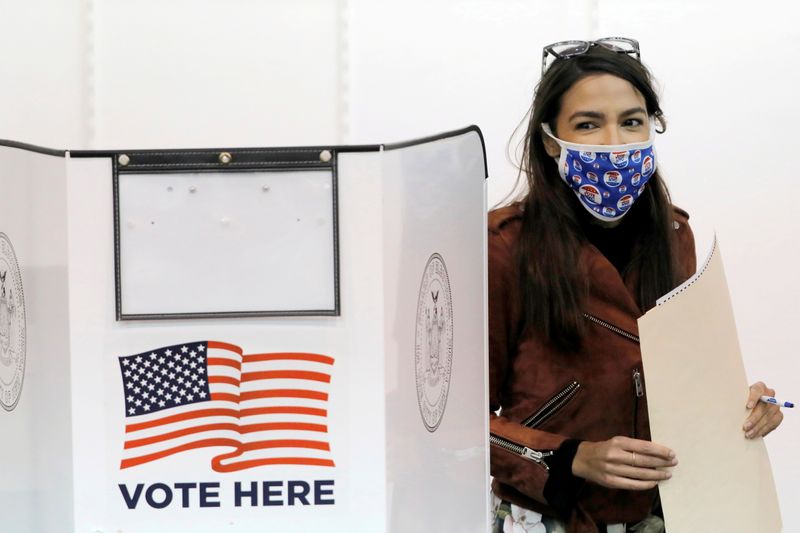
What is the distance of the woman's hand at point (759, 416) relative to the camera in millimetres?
1904

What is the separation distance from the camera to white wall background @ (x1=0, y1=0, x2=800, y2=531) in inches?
122

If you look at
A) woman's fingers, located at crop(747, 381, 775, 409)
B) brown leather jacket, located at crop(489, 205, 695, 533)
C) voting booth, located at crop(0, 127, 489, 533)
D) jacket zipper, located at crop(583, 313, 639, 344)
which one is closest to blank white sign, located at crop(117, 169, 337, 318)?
voting booth, located at crop(0, 127, 489, 533)

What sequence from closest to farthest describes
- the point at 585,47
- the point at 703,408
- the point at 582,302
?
the point at 703,408 < the point at 582,302 < the point at 585,47

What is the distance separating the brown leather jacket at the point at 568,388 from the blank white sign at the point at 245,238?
401 mm

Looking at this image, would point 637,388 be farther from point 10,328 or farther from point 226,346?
point 10,328

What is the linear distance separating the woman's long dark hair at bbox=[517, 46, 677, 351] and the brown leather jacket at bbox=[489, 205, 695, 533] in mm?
33

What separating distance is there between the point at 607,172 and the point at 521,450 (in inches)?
22.5

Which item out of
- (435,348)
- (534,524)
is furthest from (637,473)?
(435,348)

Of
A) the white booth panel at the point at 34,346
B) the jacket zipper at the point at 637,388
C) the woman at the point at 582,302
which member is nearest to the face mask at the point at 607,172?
the woman at the point at 582,302

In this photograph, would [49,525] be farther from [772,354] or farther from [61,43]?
[772,354]

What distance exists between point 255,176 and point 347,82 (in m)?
1.42

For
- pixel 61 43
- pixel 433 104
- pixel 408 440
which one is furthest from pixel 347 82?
pixel 408 440

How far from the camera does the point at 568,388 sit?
1.94 m

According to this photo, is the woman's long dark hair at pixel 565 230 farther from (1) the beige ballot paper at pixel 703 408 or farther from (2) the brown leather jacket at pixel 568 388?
(1) the beige ballot paper at pixel 703 408
